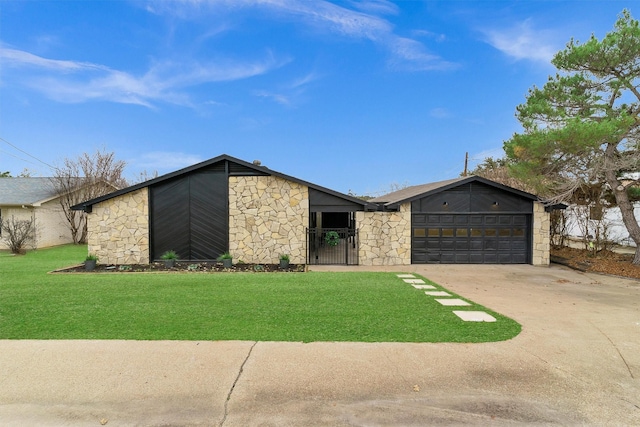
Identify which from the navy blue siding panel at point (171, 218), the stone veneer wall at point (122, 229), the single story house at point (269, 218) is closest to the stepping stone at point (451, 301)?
the single story house at point (269, 218)

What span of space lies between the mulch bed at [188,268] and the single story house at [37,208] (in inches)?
365

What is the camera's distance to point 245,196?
12.5 m

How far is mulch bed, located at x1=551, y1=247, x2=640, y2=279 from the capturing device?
11000 millimetres

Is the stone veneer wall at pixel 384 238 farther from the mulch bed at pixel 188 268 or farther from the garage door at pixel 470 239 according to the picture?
the mulch bed at pixel 188 268

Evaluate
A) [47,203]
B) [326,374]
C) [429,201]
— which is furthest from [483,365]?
[47,203]

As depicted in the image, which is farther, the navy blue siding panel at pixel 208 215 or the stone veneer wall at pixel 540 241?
the stone veneer wall at pixel 540 241

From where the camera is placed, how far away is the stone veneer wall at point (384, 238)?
1278 cm

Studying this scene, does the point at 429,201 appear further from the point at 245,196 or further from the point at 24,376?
the point at 24,376

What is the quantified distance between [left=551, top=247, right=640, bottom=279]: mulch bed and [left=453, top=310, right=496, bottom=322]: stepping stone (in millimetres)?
8663

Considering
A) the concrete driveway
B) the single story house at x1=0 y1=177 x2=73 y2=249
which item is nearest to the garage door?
the concrete driveway

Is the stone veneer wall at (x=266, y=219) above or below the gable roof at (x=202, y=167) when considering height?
below

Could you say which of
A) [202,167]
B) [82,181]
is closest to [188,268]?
[202,167]

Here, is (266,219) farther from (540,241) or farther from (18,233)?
(18,233)

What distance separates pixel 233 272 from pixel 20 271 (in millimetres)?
7091
